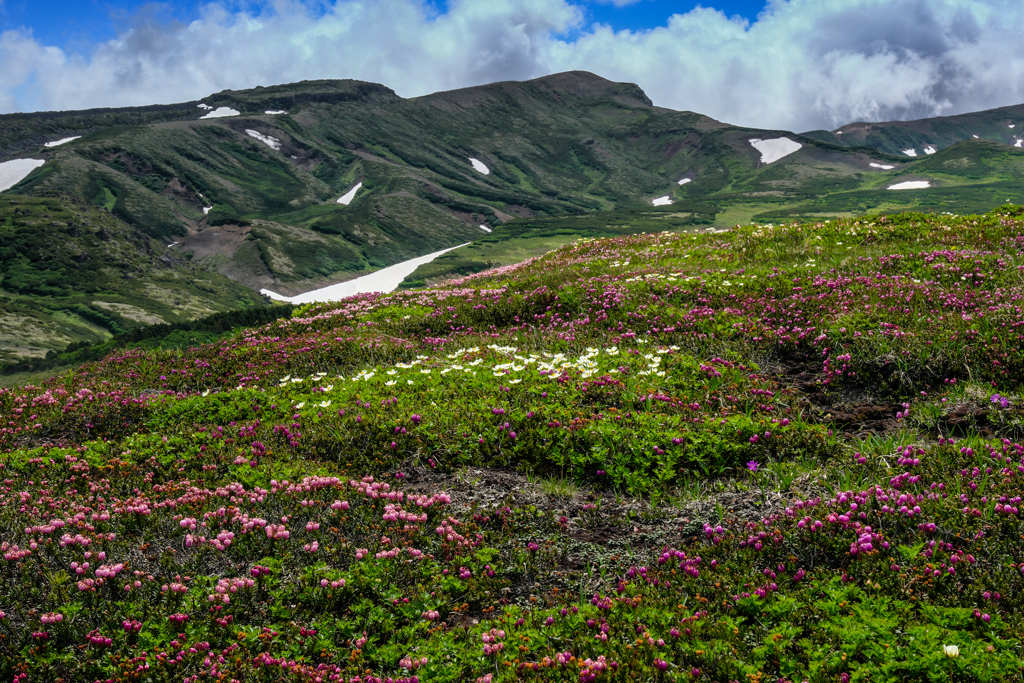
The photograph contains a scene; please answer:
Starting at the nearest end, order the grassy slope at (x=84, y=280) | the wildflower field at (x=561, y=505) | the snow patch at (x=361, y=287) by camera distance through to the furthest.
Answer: the wildflower field at (x=561, y=505), the grassy slope at (x=84, y=280), the snow patch at (x=361, y=287)

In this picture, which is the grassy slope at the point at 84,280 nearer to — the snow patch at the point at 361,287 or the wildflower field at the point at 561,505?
the snow patch at the point at 361,287

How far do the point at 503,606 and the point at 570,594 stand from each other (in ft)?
1.93

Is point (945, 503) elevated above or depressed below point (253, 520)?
below

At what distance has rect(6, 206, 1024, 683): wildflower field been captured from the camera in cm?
386

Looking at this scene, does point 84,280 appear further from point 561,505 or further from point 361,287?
point 561,505

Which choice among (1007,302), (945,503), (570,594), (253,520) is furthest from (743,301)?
(253,520)

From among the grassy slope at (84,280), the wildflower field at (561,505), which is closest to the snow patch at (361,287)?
the grassy slope at (84,280)

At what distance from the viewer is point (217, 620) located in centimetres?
415

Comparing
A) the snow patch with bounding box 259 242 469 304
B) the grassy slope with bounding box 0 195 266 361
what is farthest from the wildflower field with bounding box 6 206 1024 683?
the grassy slope with bounding box 0 195 266 361

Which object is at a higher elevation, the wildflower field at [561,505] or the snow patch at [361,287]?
the snow patch at [361,287]

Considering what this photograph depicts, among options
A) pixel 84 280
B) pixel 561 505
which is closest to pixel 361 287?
pixel 84 280

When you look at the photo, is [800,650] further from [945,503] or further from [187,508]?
[187,508]

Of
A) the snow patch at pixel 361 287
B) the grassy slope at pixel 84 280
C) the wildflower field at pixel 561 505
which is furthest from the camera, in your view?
the snow patch at pixel 361 287

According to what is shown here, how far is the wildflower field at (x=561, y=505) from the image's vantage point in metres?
3.86
